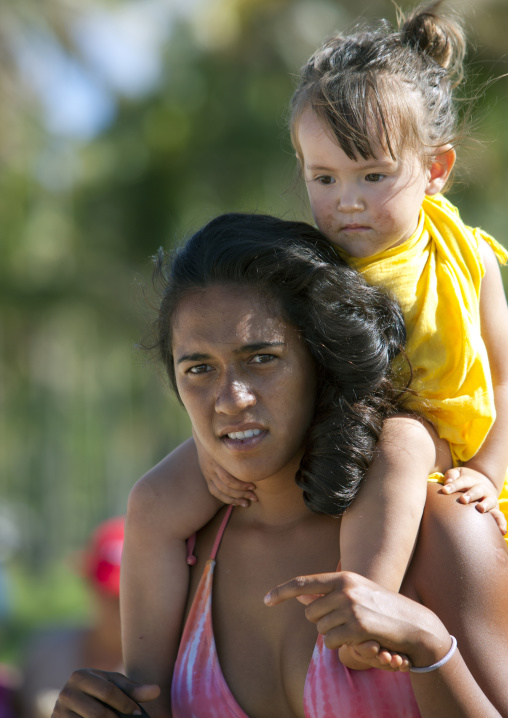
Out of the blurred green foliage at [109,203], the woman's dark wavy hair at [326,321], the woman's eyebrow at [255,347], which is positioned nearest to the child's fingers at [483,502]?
the woman's dark wavy hair at [326,321]

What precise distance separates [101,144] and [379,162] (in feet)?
51.4

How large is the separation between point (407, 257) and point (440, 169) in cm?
36

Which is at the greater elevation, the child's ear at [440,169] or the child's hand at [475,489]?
the child's ear at [440,169]

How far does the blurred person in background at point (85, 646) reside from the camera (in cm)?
442

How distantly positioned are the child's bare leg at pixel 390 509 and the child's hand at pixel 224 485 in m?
0.32

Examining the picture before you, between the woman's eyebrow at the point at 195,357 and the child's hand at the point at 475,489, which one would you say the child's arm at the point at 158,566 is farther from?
the child's hand at the point at 475,489

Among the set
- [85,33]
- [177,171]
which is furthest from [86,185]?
[85,33]

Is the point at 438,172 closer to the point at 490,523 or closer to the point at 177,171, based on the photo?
the point at 490,523

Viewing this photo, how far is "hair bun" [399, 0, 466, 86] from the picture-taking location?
2510 mm

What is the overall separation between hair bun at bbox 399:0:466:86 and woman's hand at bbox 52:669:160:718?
1.87 m

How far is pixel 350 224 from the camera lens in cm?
232

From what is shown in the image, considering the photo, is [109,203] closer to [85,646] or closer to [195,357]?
[85,646]

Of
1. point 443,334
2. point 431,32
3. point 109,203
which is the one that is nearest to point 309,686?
point 443,334

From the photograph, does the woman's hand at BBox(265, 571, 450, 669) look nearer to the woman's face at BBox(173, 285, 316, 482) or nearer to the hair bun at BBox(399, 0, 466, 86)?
the woman's face at BBox(173, 285, 316, 482)
